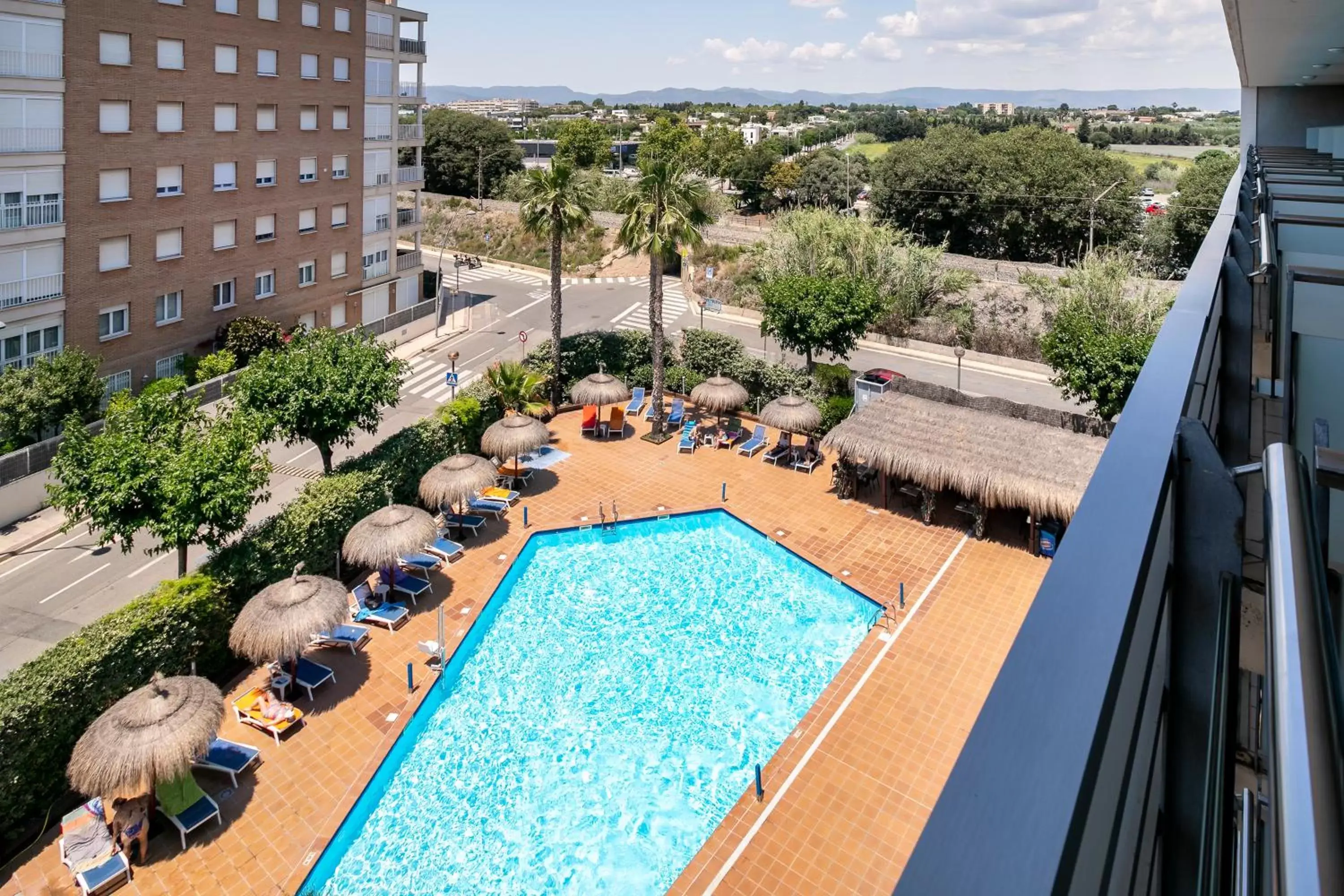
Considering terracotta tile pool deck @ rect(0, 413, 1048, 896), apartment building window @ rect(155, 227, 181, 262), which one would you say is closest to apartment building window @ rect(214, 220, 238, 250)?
apartment building window @ rect(155, 227, 181, 262)

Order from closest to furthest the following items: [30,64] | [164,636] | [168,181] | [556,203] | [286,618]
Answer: [164,636] < [286,618] < [30,64] < [556,203] < [168,181]

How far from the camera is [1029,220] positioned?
54719 millimetres

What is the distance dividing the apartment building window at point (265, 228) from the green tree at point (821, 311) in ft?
63.6

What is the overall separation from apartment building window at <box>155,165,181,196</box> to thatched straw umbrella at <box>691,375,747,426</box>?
18724mm

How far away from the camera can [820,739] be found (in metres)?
12.3

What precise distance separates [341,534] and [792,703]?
9.12 metres

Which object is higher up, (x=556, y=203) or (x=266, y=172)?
(x=266, y=172)

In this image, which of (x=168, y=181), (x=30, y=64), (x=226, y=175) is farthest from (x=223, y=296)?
(x=30, y=64)

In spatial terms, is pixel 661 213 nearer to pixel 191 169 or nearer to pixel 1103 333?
pixel 1103 333

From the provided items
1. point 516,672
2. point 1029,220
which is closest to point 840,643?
point 516,672

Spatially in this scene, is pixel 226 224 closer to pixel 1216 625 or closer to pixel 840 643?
pixel 840 643

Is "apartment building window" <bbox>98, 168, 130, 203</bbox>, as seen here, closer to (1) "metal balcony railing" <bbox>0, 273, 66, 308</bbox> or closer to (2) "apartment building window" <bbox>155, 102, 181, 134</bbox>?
(2) "apartment building window" <bbox>155, 102, 181, 134</bbox>

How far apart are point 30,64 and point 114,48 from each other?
2575 mm

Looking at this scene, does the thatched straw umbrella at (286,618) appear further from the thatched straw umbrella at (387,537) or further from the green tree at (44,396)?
the green tree at (44,396)
